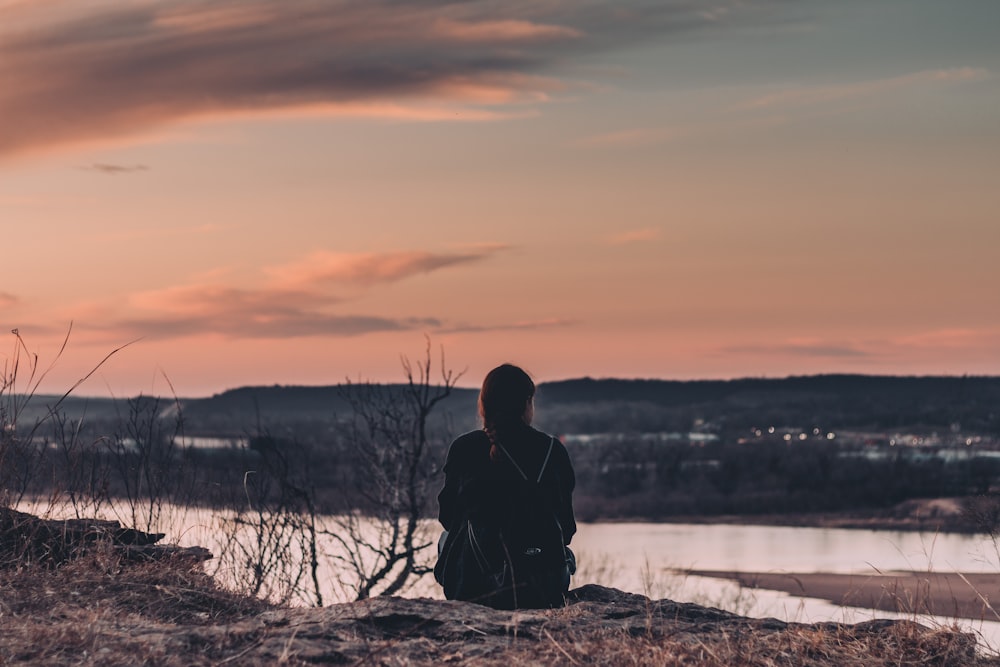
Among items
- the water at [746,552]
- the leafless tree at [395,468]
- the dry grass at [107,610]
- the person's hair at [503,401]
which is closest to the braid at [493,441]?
the person's hair at [503,401]

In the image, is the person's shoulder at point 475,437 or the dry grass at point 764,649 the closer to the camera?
the dry grass at point 764,649

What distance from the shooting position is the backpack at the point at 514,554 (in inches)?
219

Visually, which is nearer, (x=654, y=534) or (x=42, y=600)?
(x=42, y=600)

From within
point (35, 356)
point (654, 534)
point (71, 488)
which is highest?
point (35, 356)

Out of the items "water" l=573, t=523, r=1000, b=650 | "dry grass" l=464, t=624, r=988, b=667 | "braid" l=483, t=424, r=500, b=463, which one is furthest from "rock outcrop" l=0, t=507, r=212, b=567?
"water" l=573, t=523, r=1000, b=650

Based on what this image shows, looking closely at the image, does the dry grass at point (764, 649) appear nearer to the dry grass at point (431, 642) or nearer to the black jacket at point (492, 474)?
the dry grass at point (431, 642)

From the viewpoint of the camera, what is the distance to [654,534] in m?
80.9

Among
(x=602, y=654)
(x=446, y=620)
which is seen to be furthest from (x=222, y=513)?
(x=602, y=654)

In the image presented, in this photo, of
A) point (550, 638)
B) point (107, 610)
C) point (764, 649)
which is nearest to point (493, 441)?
point (550, 638)

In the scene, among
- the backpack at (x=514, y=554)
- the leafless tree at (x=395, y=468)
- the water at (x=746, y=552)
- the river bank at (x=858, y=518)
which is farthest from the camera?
the river bank at (x=858, y=518)

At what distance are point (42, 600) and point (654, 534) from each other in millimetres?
77862

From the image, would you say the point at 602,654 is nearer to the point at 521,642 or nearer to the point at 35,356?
the point at 521,642

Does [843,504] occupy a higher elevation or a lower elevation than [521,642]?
lower

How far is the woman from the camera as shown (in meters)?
5.59
